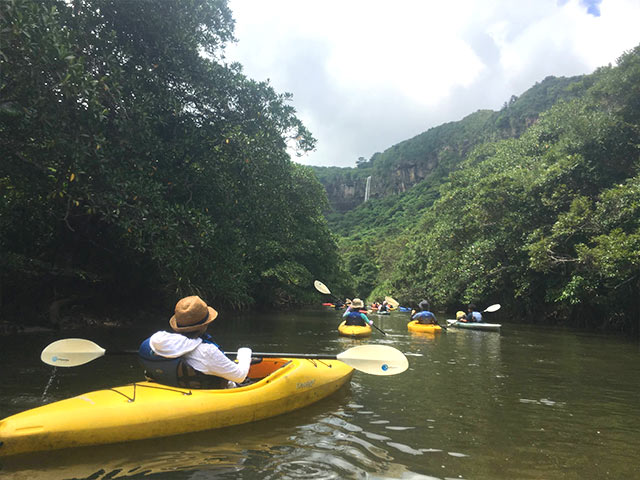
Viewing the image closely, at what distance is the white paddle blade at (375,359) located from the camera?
4621mm

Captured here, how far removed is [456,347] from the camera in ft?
30.5

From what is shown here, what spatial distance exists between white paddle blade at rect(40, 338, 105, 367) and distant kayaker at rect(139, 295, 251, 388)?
1.04m

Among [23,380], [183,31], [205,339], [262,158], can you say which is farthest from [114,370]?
[183,31]

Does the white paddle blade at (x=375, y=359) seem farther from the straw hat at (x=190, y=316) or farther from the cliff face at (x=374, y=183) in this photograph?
the cliff face at (x=374, y=183)

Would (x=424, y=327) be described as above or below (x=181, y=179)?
below

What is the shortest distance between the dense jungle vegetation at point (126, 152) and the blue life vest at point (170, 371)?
11.4 ft

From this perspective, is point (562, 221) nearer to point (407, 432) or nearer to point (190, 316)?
point (407, 432)

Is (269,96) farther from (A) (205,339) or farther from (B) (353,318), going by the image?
(A) (205,339)

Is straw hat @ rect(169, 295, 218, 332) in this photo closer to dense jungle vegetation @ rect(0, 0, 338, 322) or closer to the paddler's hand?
the paddler's hand

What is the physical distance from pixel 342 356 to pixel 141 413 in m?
2.17

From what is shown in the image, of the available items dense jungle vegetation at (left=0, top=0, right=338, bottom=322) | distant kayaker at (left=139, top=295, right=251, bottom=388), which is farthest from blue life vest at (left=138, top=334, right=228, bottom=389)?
dense jungle vegetation at (left=0, top=0, right=338, bottom=322)

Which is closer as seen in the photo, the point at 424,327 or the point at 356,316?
the point at 356,316

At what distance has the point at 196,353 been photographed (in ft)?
12.0

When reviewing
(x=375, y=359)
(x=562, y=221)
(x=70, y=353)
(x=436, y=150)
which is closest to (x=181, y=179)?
(x=70, y=353)
